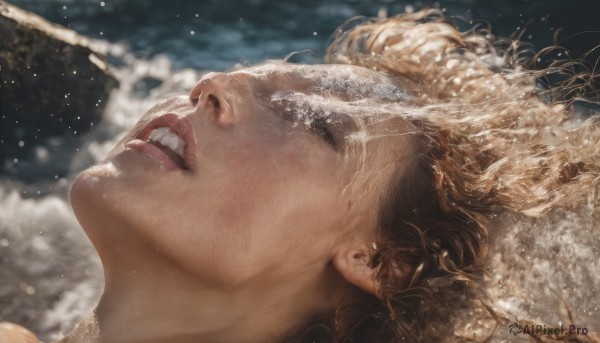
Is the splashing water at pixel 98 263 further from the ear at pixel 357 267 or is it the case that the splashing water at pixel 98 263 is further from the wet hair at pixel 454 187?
the ear at pixel 357 267

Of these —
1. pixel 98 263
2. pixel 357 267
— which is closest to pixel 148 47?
pixel 98 263

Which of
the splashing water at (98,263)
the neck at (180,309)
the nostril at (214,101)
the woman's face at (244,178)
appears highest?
the nostril at (214,101)

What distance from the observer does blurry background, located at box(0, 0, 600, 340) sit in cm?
438

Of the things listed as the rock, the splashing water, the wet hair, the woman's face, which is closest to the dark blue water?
the splashing water

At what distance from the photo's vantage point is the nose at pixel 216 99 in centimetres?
261

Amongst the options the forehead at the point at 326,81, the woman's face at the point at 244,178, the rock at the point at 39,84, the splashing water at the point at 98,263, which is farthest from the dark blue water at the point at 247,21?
the woman's face at the point at 244,178

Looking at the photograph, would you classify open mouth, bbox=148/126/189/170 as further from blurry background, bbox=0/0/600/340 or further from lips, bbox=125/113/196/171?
blurry background, bbox=0/0/600/340

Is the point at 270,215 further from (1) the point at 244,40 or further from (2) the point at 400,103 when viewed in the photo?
(1) the point at 244,40

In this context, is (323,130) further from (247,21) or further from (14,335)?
(247,21)

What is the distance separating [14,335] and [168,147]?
105 centimetres

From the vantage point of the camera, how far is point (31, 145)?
4.98m

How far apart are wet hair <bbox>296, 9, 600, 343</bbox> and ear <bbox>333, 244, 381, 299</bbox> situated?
0.12 ft

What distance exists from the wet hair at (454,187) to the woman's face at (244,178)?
A: 0.22 metres

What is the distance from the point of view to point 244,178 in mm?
2537
